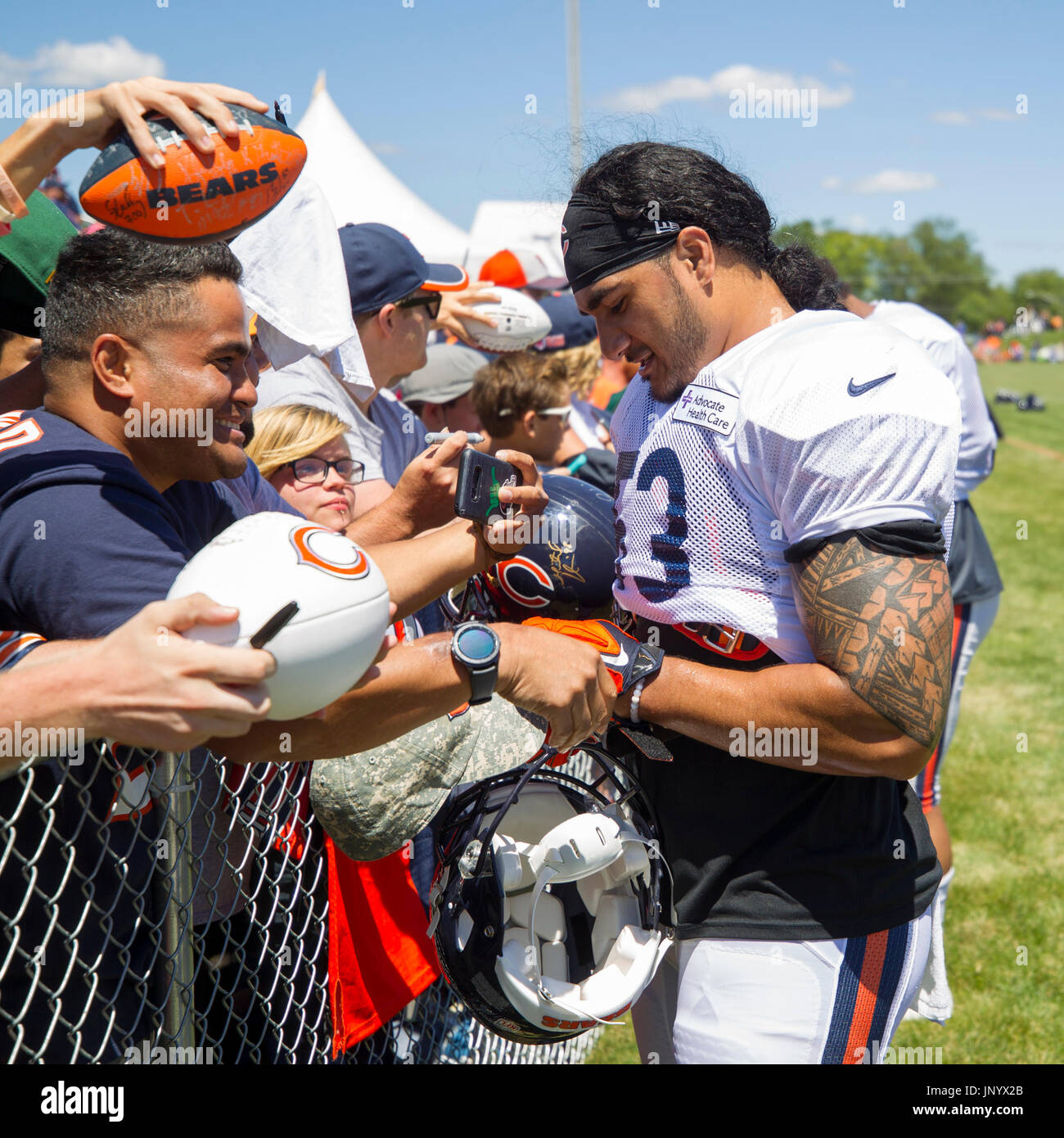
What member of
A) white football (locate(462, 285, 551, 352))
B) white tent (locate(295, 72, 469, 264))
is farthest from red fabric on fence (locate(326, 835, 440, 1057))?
white tent (locate(295, 72, 469, 264))

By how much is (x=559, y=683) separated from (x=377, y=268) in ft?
8.54

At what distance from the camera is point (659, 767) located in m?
2.25

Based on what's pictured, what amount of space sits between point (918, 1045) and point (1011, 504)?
1447 centimetres

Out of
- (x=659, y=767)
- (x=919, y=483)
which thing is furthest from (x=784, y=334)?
(x=659, y=767)

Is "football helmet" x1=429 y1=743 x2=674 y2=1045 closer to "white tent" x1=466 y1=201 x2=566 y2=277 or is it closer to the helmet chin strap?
the helmet chin strap

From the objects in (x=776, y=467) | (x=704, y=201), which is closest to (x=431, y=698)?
(x=776, y=467)

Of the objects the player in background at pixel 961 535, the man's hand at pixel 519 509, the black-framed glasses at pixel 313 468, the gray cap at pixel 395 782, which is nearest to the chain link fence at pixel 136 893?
the gray cap at pixel 395 782

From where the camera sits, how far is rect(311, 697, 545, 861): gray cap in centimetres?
233

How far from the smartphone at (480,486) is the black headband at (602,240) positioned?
506 mm

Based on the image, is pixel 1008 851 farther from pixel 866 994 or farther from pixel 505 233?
pixel 505 233

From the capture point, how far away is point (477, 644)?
2.01 meters
